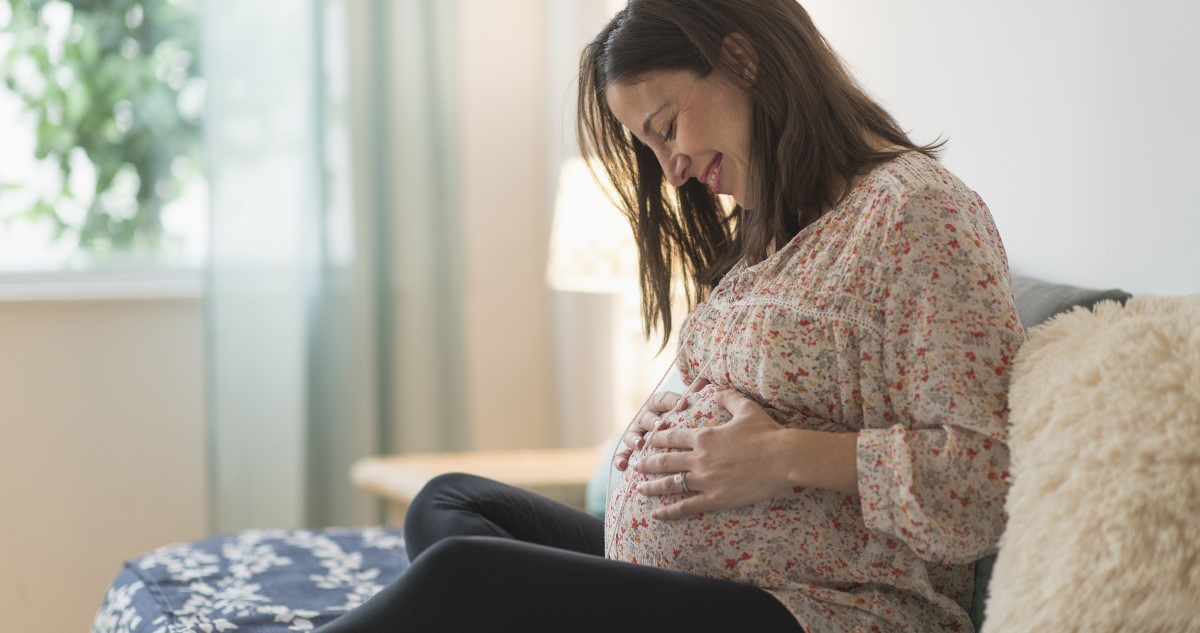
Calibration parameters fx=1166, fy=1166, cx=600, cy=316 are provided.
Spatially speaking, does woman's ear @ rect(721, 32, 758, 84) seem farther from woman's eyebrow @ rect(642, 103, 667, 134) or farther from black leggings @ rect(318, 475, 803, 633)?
black leggings @ rect(318, 475, 803, 633)

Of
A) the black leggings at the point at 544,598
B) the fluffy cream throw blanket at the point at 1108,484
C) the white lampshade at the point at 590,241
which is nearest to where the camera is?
the fluffy cream throw blanket at the point at 1108,484

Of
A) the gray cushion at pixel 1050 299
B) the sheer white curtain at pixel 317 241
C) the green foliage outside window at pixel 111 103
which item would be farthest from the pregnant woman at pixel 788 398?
the green foliage outside window at pixel 111 103

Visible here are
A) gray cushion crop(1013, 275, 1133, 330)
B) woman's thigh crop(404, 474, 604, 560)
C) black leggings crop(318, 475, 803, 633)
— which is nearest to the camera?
black leggings crop(318, 475, 803, 633)

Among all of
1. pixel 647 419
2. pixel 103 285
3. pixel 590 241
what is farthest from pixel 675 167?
pixel 103 285

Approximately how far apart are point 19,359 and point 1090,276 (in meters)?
2.36

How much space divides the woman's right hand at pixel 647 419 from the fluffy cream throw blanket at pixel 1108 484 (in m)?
0.38

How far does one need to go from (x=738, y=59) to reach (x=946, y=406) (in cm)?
45

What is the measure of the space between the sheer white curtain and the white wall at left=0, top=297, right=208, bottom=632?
13 centimetres

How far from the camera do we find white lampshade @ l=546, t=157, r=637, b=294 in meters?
2.25

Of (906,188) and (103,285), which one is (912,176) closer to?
(906,188)

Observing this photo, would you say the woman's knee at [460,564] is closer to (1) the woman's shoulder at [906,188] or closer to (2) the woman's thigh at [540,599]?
(2) the woman's thigh at [540,599]

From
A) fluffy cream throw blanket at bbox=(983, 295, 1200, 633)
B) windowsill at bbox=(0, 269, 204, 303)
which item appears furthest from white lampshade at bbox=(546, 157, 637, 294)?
fluffy cream throw blanket at bbox=(983, 295, 1200, 633)

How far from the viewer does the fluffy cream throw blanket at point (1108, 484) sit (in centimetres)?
84

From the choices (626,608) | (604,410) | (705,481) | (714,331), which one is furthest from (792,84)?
(604,410)
